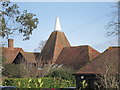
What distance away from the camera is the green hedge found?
23.0 metres

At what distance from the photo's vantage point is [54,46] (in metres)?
34.2

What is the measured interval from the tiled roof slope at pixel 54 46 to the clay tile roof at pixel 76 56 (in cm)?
81

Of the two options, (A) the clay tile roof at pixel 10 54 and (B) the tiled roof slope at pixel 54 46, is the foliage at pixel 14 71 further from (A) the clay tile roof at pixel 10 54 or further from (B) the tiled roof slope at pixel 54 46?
(A) the clay tile roof at pixel 10 54

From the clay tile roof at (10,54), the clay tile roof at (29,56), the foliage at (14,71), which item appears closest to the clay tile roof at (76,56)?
the clay tile roof at (29,56)

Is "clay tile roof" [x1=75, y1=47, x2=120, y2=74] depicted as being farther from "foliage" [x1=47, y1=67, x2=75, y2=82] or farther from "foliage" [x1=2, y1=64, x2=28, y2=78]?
"foliage" [x1=2, y1=64, x2=28, y2=78]

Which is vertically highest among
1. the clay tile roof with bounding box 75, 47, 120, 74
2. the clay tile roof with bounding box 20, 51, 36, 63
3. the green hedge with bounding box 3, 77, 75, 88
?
the clay tile roof with bounding box 20, 51, 36, 63

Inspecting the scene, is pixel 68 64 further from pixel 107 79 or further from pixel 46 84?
pixel 107 79

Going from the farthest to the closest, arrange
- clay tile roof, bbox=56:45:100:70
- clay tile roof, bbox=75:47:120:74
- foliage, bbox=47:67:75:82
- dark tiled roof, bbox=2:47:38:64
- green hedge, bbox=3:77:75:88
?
dark tiled roof, bbox=2:47:38:64, clay tile roof, bbox=56:45:100:70, foliage, bbox=47:67:75:82, green hedge, bbox=3:77:75:88, clay tile roof, bbox=75:47:120:74

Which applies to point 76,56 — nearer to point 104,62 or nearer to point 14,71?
point 14,71

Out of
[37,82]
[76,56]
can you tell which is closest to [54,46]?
[76,56]

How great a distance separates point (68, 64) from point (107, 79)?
1613 cm

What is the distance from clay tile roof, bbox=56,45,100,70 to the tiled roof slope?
807 millimetres

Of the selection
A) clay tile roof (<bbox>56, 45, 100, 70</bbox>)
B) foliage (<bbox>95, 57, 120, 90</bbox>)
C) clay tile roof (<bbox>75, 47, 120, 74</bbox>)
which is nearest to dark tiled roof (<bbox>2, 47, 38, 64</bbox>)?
clay tile roof (<bbox>56, 45, 100, 70</bbox>)

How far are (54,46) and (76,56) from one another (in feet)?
13.3
